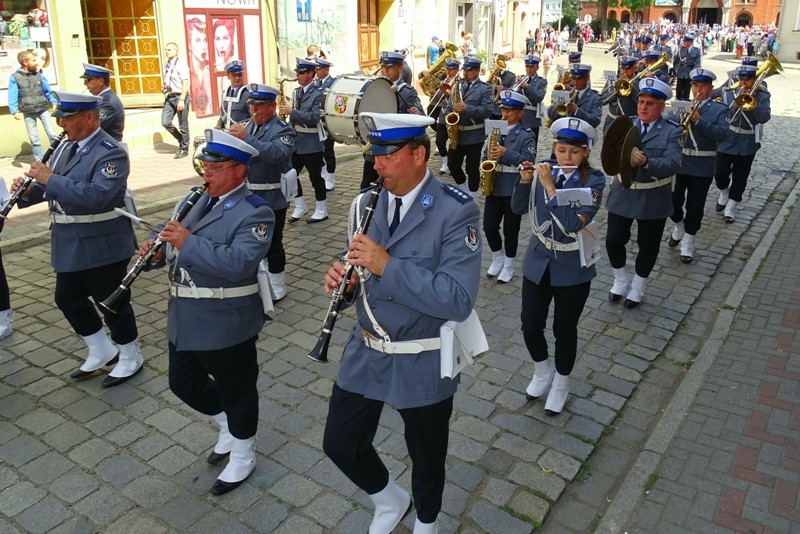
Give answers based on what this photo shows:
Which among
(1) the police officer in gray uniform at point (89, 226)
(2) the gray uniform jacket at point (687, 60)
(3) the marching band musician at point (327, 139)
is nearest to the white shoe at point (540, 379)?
(1) the police officer in gray uniform at point (89, 226)

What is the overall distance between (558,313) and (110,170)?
3558mm

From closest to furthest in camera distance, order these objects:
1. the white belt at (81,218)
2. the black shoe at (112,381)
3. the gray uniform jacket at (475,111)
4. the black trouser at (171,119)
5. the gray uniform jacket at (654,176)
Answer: the white belt at (81,218) < the black shoe at (112,381) < the gray uniform jacket at (654,176) < the gray uniform jacket at (475,111) < the black trouser at (171,119)

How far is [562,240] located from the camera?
5160 millimetres

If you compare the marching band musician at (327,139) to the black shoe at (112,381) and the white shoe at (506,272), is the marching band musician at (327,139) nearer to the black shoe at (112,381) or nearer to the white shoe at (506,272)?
the white shoe at (506,272)

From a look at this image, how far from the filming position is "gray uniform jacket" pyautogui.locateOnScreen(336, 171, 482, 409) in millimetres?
3248

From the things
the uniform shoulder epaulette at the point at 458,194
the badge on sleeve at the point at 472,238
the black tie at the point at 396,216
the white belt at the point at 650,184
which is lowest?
the white belt at the point at 650,184

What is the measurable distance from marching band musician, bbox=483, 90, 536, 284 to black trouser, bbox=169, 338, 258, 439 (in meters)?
3.65

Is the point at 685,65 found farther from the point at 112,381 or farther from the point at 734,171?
the point at 112,381

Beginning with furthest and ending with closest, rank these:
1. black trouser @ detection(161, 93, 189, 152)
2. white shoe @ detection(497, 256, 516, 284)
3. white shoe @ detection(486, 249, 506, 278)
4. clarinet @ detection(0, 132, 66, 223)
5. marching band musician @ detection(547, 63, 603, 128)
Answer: black trouser @ detection(161, 93, 189, 152) < marching band musician @ detection(547, 63, 603, 128) < white shoe @ detection(486, 249, 506, 278) < white shoe @ detection(497, 256, 516, 284) < clarinet @ detection(0, 132, 66, 223)

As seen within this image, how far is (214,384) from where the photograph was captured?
4.54 meters

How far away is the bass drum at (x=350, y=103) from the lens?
9.00 meters

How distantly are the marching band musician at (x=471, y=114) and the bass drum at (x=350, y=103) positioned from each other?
1467 millimetres

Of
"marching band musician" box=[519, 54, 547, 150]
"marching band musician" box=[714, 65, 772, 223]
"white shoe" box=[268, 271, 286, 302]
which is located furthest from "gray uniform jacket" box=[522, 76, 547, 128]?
"white shoe" box=[268, 271, 286, 302]

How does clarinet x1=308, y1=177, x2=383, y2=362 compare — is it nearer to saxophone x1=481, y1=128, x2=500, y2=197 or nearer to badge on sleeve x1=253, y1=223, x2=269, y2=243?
badge on sleeve x1=253, y1=223, x2=269, y2=243
